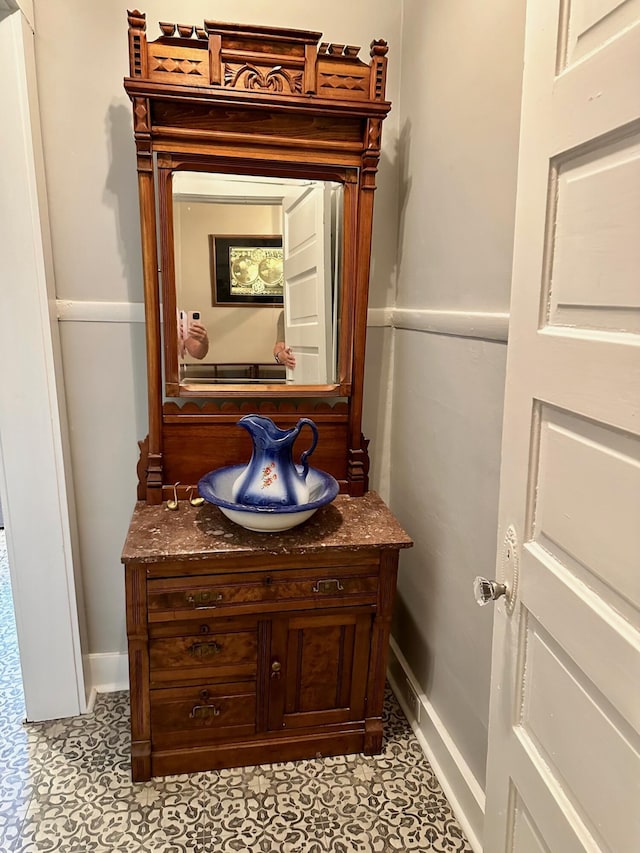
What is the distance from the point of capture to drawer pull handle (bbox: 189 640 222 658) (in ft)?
5.26

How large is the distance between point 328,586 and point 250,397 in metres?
0.62

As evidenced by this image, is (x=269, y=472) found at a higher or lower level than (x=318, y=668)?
higher

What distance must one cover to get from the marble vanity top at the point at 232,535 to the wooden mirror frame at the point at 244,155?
14 centimetres

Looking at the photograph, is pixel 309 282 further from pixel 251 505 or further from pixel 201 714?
pixel 201 714

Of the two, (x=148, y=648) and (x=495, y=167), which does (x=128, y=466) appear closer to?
(x=148, y=648)

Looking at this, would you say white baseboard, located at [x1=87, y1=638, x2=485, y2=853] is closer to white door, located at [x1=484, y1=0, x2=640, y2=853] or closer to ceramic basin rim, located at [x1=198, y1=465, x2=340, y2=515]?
white door, located at [x1=484, y1=0, x2=640, y2=853]

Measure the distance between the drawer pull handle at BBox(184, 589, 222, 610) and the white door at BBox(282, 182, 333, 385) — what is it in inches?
27.0

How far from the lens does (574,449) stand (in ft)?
2.55

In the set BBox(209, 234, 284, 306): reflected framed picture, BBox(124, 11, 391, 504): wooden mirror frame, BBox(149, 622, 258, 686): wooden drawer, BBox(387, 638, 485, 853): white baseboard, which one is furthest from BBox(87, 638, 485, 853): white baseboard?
BBox(209, 234, 284, 306): reflected framed picture

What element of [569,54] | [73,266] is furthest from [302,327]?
[569,54]

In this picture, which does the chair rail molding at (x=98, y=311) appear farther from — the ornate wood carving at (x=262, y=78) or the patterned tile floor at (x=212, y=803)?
the patterned tile floor at (x=212, y=803)

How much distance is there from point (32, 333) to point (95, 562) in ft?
2.59

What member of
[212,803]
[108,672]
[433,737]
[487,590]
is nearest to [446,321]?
[487,590]

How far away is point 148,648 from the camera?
1.58 m
